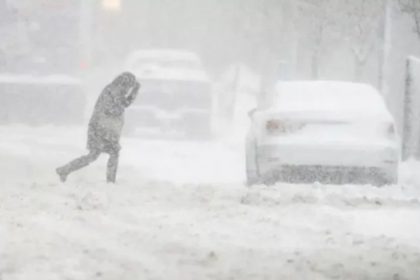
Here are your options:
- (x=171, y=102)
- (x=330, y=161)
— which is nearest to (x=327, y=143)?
(x=330, y=161)

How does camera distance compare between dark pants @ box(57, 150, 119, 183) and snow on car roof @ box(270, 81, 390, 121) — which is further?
dark pants @ box(57, 150, 119, 183)

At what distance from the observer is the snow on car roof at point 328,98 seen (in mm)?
11234

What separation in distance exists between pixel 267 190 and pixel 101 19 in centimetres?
3043

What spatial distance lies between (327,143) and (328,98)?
89cm

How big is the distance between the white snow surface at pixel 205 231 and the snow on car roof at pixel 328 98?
0.85 meters

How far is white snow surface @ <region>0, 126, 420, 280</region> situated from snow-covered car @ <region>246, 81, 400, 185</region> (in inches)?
9.6

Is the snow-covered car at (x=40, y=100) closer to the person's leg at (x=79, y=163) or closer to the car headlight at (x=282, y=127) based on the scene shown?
the person's leg at (x=79, y=163)

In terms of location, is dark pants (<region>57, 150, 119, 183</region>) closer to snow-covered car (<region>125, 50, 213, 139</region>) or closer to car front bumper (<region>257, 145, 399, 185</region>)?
car front bumper (<region>257, 145, 399, 185</region>)

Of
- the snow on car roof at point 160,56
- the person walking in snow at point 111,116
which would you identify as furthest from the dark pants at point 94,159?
the snow on car roof at point 160,56

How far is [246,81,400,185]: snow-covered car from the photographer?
1098 centimetres

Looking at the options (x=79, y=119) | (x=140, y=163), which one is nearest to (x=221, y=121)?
(x=79, y=119)

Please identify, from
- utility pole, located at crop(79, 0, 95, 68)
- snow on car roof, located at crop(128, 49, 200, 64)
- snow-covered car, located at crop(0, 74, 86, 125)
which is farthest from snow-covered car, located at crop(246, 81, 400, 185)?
utility pole, located at crop(79, 0, 95, 68)

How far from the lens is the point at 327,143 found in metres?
11.0

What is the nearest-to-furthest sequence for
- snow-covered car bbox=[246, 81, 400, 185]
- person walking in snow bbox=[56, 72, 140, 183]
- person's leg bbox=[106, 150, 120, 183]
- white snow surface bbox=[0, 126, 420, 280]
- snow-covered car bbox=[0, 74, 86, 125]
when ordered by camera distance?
white snow surface bbox=[0, 126, 420, 280] → snow-covered car bbox=[246, 81, 400, 185] → person walking in snow bbox=[56, 72, 140, 183] → person's leg bbox=[106, 150, 120, 183] → snow-covered car bbox=[0, 74, 86, 125]
